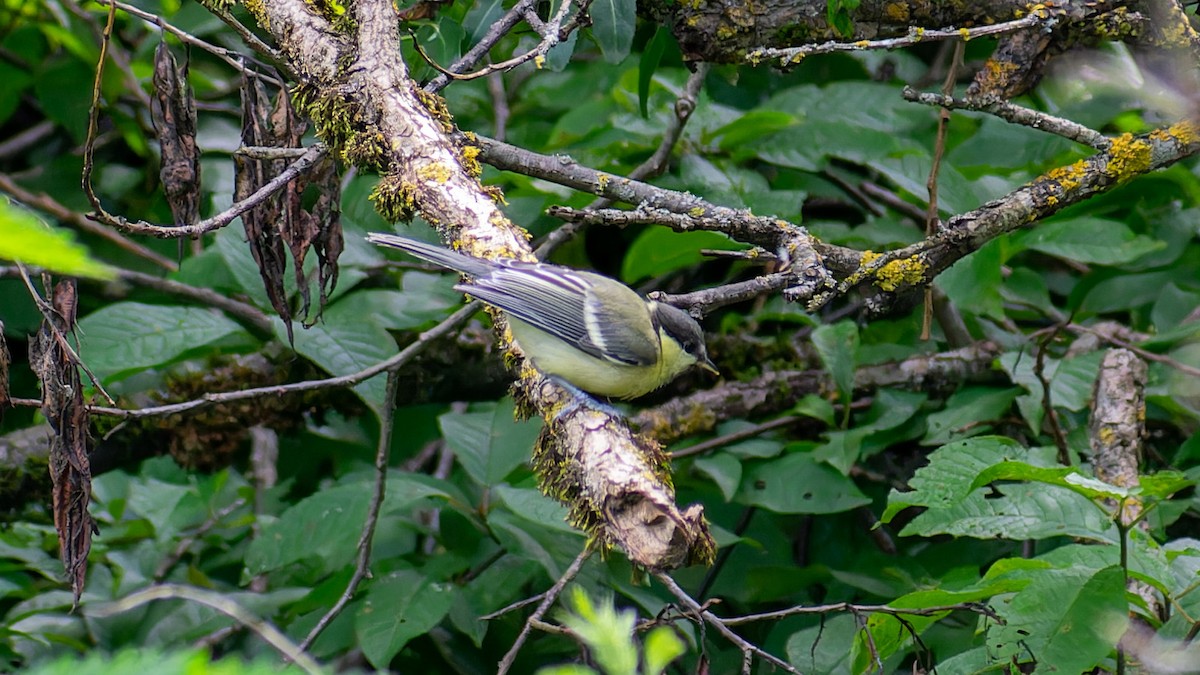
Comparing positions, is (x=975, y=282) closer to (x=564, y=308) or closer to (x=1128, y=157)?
(x=1128, y=157)

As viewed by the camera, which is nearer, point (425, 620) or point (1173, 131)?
point (1173, 131)

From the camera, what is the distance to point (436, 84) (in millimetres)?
2619

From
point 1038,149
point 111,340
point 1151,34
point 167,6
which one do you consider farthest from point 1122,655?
point 167,6

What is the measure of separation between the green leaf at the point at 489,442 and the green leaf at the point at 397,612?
0.41m

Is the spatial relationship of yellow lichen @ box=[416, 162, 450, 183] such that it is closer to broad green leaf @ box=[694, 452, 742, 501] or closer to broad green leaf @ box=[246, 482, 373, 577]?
broad green leaf @ box=[246, 482, 373, 577]

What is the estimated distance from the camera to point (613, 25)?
2.90 m

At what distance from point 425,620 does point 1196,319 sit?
2816mm

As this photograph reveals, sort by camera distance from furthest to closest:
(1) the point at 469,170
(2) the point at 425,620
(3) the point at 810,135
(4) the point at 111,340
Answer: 1. (3) the point at 810,135
2. (4) the point at 111,340
3. (2) the point at 425,620
4. (1) the point at 469,170

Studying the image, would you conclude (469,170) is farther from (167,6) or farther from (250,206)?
(167,6)

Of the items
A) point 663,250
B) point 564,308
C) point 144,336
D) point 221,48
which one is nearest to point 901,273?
point 564,308

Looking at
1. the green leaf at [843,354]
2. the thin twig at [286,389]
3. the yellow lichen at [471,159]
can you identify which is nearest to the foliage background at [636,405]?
the green leaf at [843,354]

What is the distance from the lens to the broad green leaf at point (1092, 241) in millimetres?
3518

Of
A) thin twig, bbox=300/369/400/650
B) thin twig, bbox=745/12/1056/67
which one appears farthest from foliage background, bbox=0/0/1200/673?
thin twig, bbox=745/12/1056/67

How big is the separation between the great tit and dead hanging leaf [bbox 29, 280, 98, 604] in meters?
0.75
